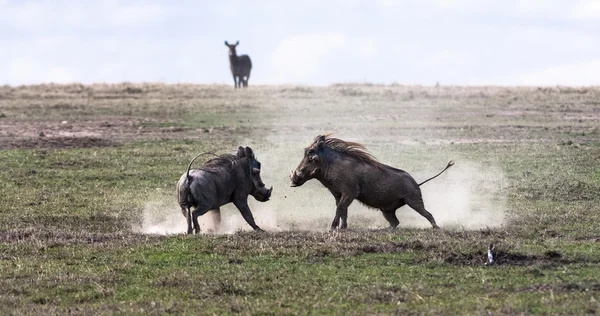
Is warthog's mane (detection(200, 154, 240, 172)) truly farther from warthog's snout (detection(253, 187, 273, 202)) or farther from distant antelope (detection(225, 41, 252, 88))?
distant antelope (detection(225, 41, 252, 88))

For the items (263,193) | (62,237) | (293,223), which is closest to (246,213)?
(263,193)

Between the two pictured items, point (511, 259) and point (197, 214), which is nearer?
point (511, 259)

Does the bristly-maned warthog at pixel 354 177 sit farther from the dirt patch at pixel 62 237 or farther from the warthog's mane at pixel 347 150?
the dirt patch at pixel 62 237

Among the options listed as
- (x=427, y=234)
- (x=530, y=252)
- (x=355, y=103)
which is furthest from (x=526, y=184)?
(x=355, y=103)

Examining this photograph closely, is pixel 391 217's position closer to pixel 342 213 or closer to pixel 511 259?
→ pixel 342 213

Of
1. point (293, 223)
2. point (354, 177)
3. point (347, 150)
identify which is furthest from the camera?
point (293, 223)

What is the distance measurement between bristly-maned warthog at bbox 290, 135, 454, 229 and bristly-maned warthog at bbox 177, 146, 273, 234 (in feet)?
1.91

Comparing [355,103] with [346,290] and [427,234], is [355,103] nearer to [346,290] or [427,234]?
[427,234]

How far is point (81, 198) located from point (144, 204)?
1069 mm

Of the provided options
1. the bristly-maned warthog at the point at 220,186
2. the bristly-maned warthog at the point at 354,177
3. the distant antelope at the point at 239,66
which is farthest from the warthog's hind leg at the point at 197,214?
the distant antelope at the point at 239,66

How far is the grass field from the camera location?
28.2ft

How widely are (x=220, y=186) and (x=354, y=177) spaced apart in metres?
1.76

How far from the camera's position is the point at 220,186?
43.2 feet

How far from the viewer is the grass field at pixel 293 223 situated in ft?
28.2
